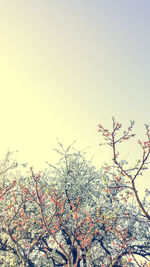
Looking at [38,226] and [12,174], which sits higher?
[12,174]

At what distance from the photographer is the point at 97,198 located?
20688 mm

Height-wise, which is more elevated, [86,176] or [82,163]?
[82,163]

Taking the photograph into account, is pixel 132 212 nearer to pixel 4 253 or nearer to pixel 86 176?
pixel 86 176

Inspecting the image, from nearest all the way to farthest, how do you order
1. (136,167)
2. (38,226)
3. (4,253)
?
(136,167), (38,226), (4,253)

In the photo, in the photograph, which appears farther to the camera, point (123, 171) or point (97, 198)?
point (97, 198)

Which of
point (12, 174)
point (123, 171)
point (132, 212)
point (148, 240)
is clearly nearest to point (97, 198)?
point (132, 212)

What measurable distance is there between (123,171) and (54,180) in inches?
604

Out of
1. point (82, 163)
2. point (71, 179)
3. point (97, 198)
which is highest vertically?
point (82, 163)

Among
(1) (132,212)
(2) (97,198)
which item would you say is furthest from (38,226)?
(1) (132,212)

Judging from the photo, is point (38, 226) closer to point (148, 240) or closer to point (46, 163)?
point (46, 163)

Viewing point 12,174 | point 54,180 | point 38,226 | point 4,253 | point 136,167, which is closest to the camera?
point 136,167

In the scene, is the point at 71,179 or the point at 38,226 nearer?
the point at 38,226

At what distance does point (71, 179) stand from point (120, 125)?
562 inches

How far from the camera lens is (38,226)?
18438mm
